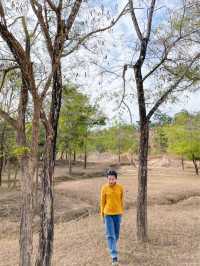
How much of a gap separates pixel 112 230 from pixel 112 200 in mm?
561

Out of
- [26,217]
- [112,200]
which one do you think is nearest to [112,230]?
[112,200]

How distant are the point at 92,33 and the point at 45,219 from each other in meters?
3.09

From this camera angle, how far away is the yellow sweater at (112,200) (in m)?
8.58

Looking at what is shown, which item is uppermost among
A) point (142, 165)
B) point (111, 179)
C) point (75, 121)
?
point (75, 121)

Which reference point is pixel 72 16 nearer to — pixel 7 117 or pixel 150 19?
pixel 7 117

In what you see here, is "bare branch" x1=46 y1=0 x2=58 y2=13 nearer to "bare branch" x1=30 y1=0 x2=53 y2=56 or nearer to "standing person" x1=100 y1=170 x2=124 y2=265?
"bare branch" x1=30 y1=0 x2=53 y2=56

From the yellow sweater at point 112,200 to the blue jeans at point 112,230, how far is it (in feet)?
0.36

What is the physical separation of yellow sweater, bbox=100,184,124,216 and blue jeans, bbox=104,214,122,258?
0.36 ft

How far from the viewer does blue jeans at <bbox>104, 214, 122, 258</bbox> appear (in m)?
8.38

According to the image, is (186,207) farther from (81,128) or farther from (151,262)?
Result: (81,128)

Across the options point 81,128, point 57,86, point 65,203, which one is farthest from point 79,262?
point 81,128

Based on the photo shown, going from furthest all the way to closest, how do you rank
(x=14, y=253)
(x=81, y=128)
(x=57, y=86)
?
(x=81, y=128), (x=14, y=253), (x=57, y=86)

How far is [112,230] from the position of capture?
28.0 ft

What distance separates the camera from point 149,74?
34.9 ft
